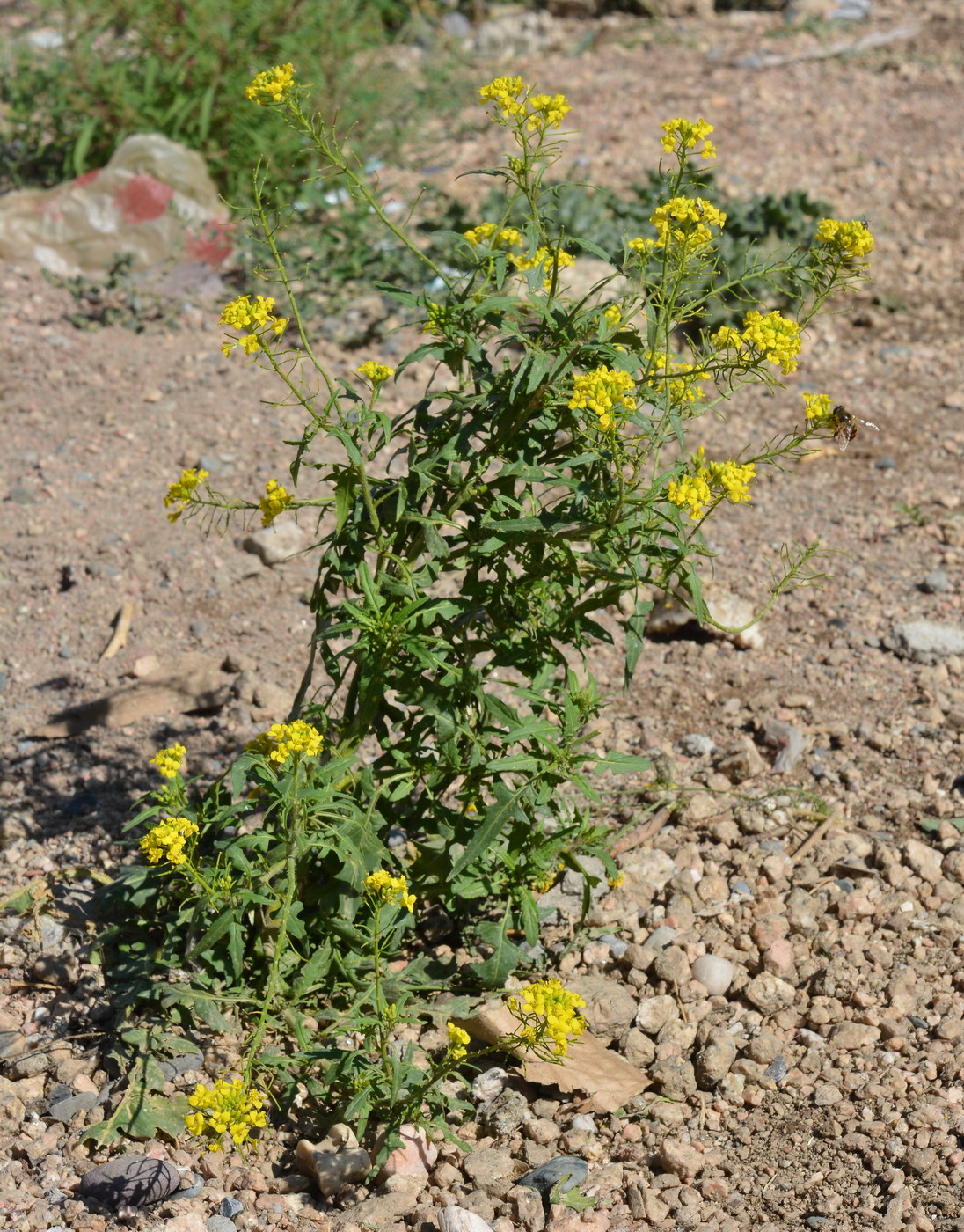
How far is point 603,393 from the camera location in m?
2.33

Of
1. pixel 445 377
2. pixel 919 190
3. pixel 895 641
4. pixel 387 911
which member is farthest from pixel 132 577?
pixel 919 190

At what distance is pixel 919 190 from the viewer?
7.10 m

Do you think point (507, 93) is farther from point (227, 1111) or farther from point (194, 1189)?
point (194, 1189)

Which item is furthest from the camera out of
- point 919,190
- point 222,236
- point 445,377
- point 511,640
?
point 919,190

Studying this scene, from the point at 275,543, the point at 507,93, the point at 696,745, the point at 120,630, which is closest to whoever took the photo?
the point at 507,93

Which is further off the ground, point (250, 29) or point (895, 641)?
point (250, 29)

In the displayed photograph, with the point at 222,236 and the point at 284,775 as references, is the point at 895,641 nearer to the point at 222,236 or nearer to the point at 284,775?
the point at 284,775

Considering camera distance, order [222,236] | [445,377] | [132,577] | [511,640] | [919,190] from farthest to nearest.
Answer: [919,190]
[222,236]
[445,377]
[132,577]
[511,640]

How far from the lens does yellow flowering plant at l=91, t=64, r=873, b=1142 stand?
2504 millimetres

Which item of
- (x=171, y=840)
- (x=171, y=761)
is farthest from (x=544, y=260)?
(x=171, y=840)

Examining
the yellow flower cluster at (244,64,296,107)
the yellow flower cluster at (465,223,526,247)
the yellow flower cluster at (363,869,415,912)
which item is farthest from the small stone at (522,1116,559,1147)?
the yellow flower cluster at (244,64,296,107)

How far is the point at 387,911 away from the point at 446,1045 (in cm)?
47

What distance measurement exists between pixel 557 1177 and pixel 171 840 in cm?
103

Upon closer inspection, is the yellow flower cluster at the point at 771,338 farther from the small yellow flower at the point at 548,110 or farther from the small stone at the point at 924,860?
the small stone at the point at 924,860
